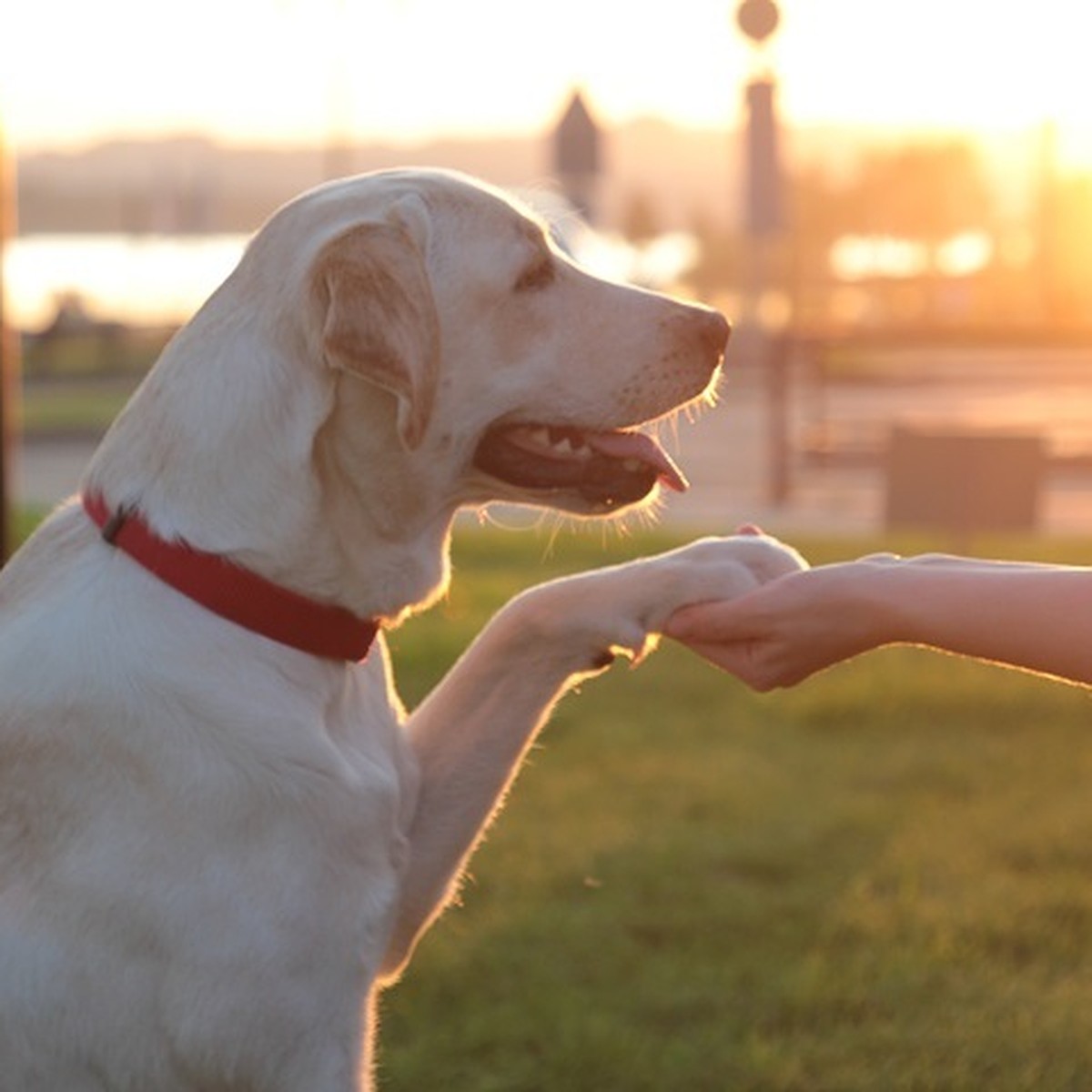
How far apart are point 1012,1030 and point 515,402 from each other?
2237mm

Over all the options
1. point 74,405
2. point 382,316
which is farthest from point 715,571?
point 74,405

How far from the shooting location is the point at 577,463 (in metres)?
4.09

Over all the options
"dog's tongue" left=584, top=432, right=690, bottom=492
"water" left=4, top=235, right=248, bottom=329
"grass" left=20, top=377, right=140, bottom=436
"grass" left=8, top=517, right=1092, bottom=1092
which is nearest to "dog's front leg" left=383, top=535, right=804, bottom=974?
"dog's tongue" left=584, top=432, right=690, bottom=492

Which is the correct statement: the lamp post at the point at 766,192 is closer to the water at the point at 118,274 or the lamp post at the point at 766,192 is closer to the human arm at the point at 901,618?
the water at the point at 118,274

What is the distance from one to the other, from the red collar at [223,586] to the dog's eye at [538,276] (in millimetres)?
670

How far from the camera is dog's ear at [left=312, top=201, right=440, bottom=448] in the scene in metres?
3.66

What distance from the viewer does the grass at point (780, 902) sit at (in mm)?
5469

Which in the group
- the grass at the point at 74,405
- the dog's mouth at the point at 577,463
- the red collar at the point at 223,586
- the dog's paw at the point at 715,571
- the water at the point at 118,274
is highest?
the dog's mouth at the point at 577,463

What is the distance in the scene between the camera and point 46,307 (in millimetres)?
52031

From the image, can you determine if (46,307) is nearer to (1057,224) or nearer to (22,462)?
(1057,224)

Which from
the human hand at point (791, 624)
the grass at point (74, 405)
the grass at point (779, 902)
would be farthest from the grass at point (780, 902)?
the grass at point (74, 405)

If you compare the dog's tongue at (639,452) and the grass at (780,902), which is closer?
the dog's tongue at (639,452)

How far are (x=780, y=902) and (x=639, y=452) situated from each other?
271cm

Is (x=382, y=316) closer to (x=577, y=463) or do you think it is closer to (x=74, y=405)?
(x=577, y=463)
